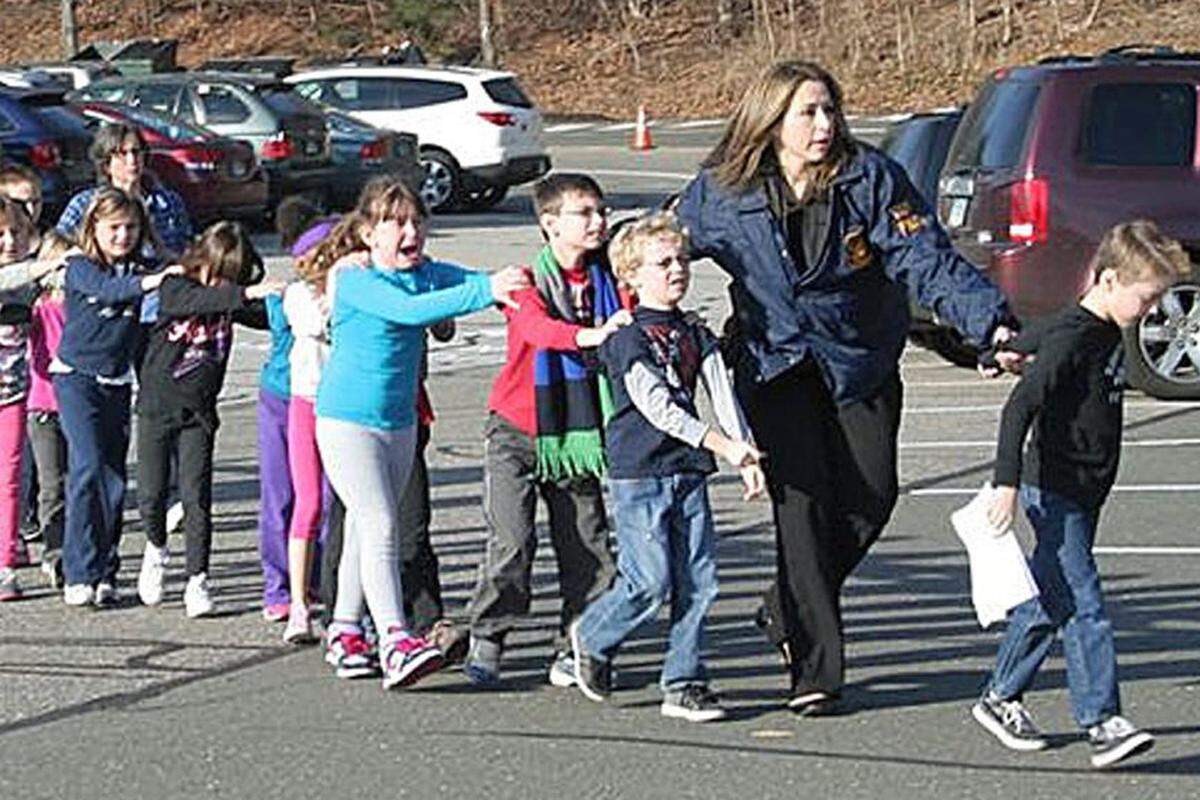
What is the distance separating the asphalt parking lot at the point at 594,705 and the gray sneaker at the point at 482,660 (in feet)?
0.26

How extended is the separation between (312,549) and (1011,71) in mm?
7973

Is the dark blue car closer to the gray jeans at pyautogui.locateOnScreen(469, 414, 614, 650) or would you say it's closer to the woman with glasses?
the woman with glasses

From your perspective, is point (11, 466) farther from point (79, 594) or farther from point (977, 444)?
point (977, 444)

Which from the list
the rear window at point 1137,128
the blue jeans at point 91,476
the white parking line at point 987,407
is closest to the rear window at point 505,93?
the rear window at point 1137,128

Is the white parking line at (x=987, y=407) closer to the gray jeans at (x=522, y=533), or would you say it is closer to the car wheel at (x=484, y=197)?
the gray jeans at (x=522, y=533)

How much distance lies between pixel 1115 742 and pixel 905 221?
1.55 metres

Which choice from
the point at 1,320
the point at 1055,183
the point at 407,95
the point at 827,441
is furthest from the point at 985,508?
the point at 407,95

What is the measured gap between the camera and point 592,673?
8406 millimetres

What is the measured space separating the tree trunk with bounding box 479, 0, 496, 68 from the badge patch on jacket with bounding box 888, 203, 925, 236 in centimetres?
4619

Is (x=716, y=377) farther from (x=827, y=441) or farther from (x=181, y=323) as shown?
(x=181, y=323)

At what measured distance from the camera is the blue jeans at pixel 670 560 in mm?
8156

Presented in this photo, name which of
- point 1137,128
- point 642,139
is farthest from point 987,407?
point 642,139

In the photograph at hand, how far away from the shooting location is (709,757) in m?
7.71

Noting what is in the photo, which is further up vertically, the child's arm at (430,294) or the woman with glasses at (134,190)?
the child's arm at (430,294)
